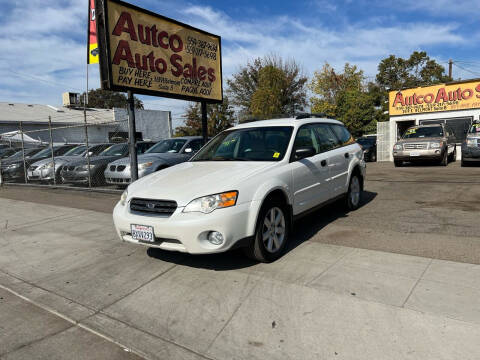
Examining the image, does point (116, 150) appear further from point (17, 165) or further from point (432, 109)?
point (432, 109)

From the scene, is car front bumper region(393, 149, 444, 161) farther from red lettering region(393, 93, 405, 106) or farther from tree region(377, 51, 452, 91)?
tree region(377, 51, 452, 91)

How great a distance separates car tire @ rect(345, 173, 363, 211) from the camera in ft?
20.6

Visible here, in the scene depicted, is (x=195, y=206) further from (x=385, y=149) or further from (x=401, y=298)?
(x=385, y=149)

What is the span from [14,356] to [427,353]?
9.59ft

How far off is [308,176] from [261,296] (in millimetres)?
1999

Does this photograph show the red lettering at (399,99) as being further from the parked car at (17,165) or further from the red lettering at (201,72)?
the parked car at (17,165)

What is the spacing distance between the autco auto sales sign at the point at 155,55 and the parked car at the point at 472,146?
9.36 meters

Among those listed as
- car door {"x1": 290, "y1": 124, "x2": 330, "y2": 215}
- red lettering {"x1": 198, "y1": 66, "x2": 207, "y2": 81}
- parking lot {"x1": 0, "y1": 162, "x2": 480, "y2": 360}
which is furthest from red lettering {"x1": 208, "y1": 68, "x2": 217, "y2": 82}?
parking lot {"x1": 0, "y1": 162, "x2": 480, "y2": 360}

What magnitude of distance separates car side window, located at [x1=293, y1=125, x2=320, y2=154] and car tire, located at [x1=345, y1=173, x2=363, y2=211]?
1364mm

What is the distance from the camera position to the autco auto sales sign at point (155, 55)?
677cm

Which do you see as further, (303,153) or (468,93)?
(468,93)

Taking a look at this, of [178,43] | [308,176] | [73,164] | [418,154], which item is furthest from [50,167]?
[418,154]

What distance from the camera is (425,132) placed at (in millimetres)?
14617

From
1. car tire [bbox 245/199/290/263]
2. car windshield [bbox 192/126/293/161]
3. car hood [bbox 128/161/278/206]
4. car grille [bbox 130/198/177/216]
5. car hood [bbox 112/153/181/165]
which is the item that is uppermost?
car windshield [bbox 192/126/293/161]
